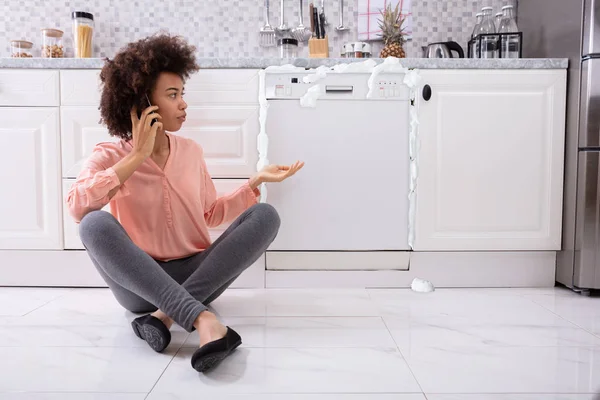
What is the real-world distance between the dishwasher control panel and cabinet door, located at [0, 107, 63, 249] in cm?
85

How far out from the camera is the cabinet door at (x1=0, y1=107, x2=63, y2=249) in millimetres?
1893

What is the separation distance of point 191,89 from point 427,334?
3.96 ft

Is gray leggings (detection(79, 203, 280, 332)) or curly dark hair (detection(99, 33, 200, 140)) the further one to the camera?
curly dark hair (detection(99, 33, 200, 140))

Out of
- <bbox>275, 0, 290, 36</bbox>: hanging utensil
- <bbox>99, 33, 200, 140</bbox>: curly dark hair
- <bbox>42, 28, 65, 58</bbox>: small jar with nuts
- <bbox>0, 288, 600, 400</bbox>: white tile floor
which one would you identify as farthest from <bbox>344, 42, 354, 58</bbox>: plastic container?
<bbox>42, 28, 65, 58</bbox>: small jar with nuts

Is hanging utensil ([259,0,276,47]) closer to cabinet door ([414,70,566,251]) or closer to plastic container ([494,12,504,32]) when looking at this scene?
cabinet door ([414,70,566,251])

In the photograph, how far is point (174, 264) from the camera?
1.52 metres

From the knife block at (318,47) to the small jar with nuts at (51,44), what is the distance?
1176 mm

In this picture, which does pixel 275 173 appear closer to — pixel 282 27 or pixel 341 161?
pixel 341 161

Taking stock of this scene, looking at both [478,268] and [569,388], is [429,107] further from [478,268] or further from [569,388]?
[569,388]

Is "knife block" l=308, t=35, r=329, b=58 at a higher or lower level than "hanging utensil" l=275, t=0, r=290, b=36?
lower

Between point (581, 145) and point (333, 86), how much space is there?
945 mm

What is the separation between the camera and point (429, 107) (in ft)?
6.28

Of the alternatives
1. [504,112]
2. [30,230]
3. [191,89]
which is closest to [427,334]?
[504,112]

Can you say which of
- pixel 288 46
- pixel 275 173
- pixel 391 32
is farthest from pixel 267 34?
pixel 275 173
